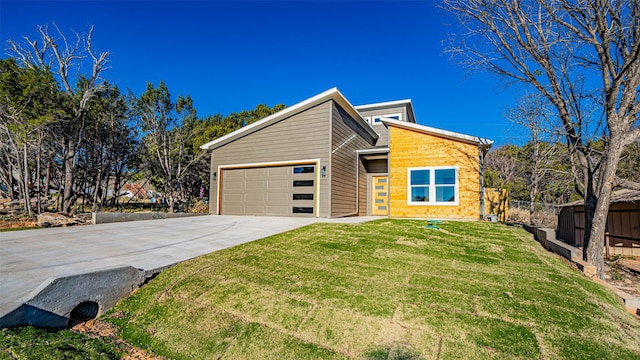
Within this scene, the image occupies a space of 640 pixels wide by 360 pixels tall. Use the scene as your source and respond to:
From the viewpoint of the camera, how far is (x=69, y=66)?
1266 cm

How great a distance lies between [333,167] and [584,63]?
7.11 m

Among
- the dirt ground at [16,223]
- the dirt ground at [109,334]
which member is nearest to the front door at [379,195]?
the dirt ground at [109,334]

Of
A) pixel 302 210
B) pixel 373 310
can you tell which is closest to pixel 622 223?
pixel 302 210

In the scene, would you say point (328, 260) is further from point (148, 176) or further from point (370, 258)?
point (148, 176)

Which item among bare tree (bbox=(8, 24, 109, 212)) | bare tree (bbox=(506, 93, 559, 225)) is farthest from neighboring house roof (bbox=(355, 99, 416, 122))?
bare tree (bbox=(8, 24, 109, 212))

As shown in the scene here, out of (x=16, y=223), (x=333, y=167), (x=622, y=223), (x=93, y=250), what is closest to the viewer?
(x=93, y=250)

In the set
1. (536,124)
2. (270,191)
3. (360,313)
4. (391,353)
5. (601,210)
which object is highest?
(536,124)

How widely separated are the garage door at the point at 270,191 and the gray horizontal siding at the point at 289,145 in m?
0.41

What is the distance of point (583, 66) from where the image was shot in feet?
22.7

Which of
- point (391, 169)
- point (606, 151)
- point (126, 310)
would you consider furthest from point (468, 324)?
point (391, 169)

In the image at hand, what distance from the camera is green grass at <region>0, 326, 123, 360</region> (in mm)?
2324

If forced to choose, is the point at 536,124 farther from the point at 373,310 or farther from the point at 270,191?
the point at 373,310

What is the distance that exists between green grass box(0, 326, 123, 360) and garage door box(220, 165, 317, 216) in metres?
7.56

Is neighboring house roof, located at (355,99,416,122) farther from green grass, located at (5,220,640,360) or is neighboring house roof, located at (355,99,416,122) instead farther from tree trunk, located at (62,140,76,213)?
tree trunk, located at (62,140,76,213)
